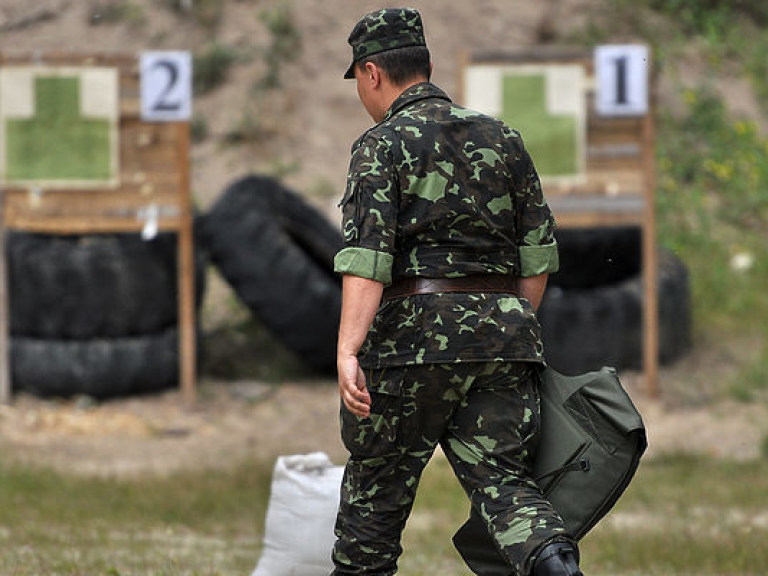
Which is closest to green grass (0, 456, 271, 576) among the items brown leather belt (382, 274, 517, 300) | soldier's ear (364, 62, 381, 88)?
brown leather belt (382, 274, 517, 300)

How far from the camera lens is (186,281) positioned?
1027cm

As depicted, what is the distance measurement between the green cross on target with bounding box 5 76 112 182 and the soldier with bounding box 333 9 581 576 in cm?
648

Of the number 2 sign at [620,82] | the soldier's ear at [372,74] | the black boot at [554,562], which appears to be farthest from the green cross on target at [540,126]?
the black boot at [554,562]

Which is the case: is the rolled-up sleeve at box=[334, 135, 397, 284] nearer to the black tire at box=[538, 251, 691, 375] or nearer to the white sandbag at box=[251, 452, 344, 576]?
the white sandbag at box=[251, 452, 344, 576]

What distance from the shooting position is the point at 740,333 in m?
12.1

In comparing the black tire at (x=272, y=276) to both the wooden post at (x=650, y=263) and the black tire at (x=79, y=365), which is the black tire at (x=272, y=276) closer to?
the black tire at (x=79, y=365)

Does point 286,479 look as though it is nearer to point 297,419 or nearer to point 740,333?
point 297,419

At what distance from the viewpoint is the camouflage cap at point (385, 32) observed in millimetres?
3939

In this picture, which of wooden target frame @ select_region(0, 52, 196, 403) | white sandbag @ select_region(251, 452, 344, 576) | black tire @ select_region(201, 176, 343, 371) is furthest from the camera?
black tire @ select_region(201, 176, 343, 371)

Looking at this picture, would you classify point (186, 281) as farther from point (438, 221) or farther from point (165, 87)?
point (438, 221)

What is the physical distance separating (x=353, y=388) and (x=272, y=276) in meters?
6.74

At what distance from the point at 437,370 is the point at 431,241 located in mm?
367

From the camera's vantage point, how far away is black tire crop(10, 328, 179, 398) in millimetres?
10086

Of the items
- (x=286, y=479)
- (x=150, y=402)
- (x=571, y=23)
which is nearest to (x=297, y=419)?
(x=150, y=402)
